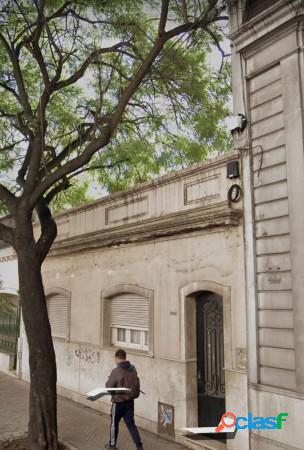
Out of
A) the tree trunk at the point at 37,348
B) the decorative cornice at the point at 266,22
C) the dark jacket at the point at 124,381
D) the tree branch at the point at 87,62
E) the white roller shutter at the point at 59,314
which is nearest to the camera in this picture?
the decorative cornice at the point at 266,22

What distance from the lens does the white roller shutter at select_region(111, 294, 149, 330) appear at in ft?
30.9

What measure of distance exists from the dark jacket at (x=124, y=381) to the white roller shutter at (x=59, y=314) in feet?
16.7

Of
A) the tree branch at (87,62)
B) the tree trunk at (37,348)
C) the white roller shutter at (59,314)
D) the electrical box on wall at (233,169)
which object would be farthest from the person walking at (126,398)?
the tree branch at (87,62)

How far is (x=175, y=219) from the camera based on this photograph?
27.4 feet

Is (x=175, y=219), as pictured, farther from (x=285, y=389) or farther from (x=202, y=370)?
(x=285, y=389)

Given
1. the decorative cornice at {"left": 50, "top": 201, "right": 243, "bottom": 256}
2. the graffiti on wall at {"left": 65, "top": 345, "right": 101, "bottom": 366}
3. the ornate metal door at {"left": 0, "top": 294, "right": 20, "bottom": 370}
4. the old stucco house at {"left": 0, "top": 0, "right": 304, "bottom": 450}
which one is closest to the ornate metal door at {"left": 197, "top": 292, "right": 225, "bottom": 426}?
the old stucco house at {"left": 0, "top": 0, "right": 304, "bottom": 450}

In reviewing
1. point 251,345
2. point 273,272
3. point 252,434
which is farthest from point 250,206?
point 252,434

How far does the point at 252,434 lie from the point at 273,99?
5.20 meters

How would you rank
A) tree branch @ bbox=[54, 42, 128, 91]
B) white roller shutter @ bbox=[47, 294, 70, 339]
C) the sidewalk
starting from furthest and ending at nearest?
white roller shutter @ bbox=[47, 294, 70, 339]
tree branch @ bbox=[54, 42, 128, 91]
the sidewalk

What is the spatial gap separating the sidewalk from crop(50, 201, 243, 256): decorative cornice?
3876 mm

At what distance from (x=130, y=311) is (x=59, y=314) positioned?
360cm

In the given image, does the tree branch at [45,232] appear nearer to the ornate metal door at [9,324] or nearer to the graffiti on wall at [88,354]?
the graffiti on wall at [88,354]

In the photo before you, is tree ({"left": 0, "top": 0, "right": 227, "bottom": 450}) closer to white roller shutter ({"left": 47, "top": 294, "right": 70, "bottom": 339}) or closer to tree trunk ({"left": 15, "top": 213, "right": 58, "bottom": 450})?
tree trunk ({"left": 15, "top": 213, "right": 58, "bottom": 450})

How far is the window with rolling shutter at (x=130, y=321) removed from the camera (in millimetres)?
9406
